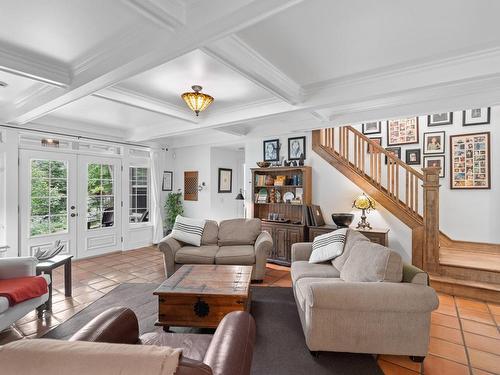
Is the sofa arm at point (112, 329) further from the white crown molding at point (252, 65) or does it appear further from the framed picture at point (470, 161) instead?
the framed picture at point (470, 161)

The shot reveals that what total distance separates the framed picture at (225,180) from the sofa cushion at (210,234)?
2.15 metres

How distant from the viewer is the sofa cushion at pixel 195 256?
3793mm

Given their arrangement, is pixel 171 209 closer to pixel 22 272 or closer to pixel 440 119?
pixel 22 272

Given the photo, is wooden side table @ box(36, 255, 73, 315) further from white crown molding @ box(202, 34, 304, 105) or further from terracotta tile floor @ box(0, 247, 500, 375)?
white crown molding @ box(202, 34, 304, 105)

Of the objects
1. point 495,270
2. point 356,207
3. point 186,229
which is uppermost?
point 356,207

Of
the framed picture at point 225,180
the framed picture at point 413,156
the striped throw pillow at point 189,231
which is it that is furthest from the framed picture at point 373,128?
the striped throw pillow at point 189,231

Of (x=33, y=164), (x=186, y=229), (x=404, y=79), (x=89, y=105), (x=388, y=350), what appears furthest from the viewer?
(x=33, y=164)

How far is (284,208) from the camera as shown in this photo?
5230 mm

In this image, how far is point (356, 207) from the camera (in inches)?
170

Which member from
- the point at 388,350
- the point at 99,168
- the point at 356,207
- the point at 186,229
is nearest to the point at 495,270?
the point at 356,207

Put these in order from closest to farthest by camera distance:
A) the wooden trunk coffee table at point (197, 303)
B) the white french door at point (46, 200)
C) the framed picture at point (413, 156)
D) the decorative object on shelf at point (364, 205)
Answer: the wooden trunk coffee table at point (197, 303), the decorative object on shelf at point (364, 205), the white french door at point (46, 200), the framed picture at point (413, 156)

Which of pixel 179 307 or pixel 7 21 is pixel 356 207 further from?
pixel 7 21

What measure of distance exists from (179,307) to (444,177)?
4879 millimetres

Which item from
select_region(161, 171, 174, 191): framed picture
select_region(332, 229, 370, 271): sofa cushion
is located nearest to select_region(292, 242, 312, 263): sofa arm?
select_region(332, 229, 370, 271): sofa cushion
